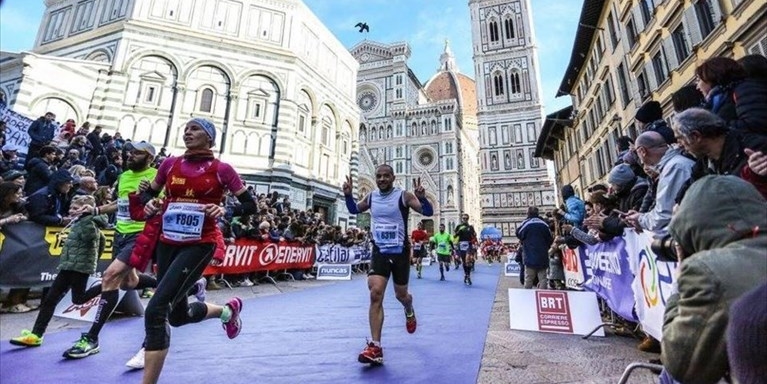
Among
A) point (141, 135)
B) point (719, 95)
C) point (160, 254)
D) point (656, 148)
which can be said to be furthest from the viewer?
point (141, 135)

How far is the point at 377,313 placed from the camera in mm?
3227

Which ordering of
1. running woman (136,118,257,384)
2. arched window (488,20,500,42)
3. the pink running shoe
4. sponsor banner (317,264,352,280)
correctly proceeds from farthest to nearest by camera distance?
arched window (488,20,500,42) < sponsor banner (317,264,352,280) < the pink running shoe < running woman (136,118,257,384)

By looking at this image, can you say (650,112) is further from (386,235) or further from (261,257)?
(261,257)

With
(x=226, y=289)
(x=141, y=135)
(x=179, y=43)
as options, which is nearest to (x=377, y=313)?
(x=226, y=289)

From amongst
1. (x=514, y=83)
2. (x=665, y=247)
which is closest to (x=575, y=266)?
(x=665, y=247)

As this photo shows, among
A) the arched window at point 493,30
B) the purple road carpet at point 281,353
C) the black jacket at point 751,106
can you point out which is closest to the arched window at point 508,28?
the arched window at point 493,30

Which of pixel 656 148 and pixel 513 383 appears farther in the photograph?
pixel 656 148

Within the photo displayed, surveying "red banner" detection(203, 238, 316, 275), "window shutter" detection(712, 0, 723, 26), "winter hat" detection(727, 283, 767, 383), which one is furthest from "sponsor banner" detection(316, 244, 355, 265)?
"window shutter" detection(712, 0, 723, 26)

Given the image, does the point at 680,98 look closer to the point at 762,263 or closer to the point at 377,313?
the point at 762,263

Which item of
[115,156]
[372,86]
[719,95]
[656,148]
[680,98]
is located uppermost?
[372,86]

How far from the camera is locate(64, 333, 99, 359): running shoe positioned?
2928mm

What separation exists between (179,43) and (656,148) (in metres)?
22.2

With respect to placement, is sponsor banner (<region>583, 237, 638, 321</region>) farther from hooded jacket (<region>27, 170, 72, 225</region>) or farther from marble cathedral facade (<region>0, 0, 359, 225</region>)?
marble cathedral facade (<region>0, 0, 359, 225</region>)

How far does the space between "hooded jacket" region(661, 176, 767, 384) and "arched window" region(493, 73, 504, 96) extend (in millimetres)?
49066
